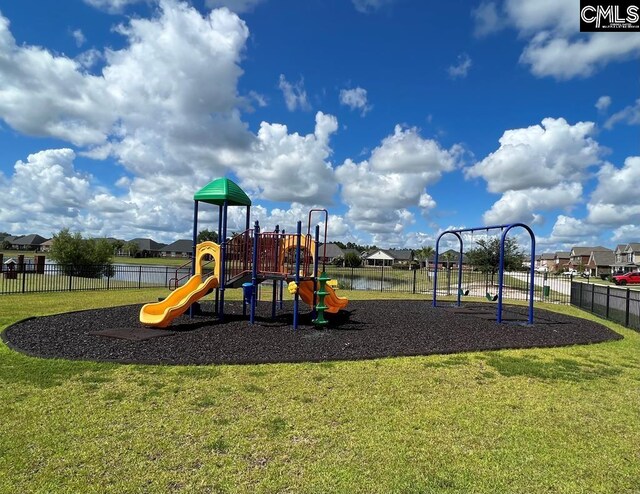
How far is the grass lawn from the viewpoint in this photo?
10.2 feet

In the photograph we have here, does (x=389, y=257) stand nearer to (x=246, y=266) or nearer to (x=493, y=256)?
(x=493, y=256)

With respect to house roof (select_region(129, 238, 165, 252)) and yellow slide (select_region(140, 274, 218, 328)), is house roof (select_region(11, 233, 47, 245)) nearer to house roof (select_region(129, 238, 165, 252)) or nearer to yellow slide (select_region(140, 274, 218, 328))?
house roof (select_region(129, 238, 165, 252))

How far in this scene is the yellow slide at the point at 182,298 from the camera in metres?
9.20

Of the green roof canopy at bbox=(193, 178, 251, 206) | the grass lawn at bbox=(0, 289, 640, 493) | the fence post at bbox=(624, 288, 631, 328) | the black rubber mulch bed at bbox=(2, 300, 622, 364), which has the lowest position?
the black rubber mulch bed at bbox=(2, 300, 622, 364)

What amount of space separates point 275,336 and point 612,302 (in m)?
11.2

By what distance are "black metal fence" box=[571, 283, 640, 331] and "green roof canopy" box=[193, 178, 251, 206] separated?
11124 mm

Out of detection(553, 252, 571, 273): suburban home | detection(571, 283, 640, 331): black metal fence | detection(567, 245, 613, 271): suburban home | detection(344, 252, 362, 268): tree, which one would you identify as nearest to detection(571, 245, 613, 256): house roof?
detection(567, 245, 613, 271): suburban home

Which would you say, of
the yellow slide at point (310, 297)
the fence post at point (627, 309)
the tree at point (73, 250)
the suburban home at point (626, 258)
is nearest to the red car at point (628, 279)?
the suburban home at point (626, 258)

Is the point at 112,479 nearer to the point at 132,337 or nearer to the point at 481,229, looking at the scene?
the point at 132,337

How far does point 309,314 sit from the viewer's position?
479 inches

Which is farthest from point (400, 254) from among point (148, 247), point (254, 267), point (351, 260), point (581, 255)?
point (254, 267)

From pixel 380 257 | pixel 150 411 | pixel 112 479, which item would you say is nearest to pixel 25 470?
pixel 112 479

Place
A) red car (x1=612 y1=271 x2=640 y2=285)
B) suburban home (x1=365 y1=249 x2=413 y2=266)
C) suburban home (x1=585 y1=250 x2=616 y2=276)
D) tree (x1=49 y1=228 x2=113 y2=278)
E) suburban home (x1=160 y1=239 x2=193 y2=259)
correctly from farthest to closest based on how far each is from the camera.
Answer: suburban home (x1=160 y1=239 x2=193 y2=259) < suburban home (x1=365 y1=249 x2=413 y2=266) < suburban home (x1=585 y1=250 x2=616 y2=276) < red car (x1=612 y1=271 x2=640 y2=285) < tree (x1=49 y1=228 x2=113 y2=278)

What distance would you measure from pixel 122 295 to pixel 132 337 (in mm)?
10081
